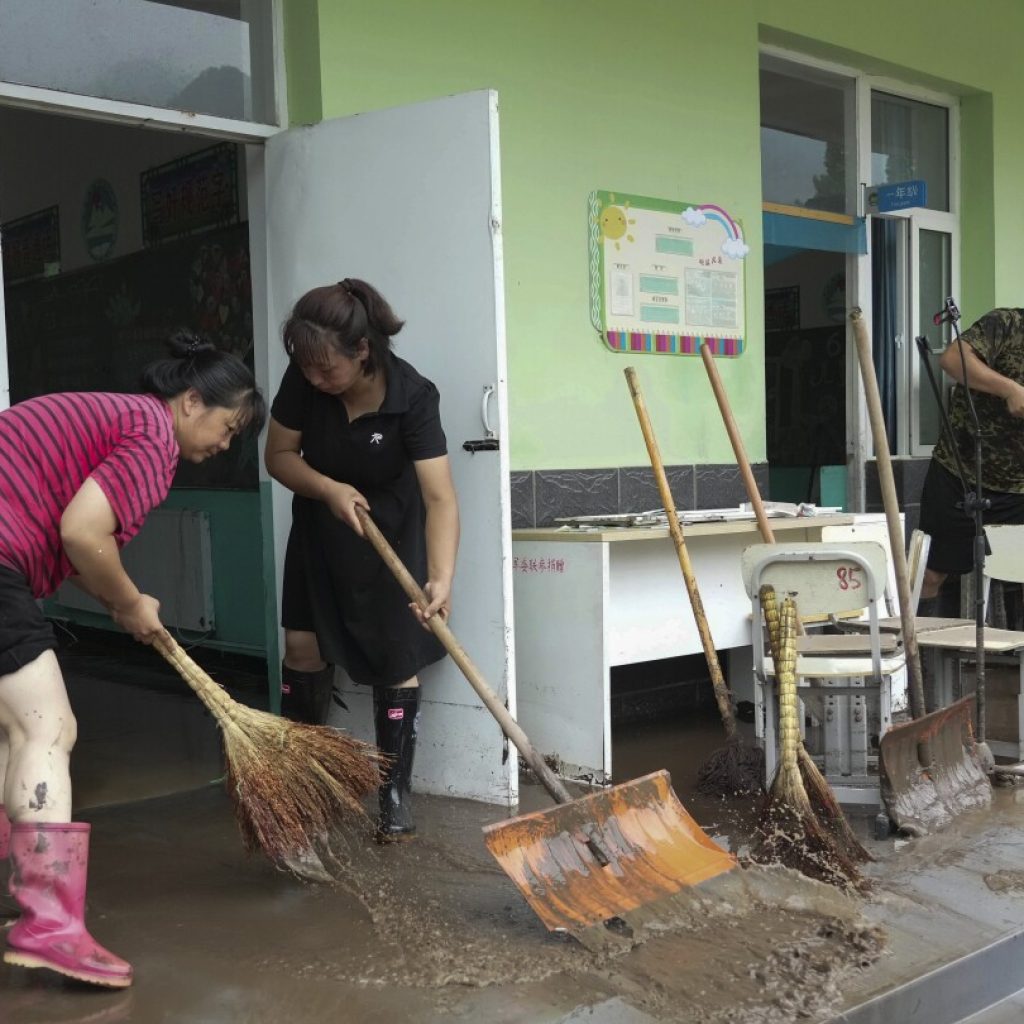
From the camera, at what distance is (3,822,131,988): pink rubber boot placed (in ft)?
8.61

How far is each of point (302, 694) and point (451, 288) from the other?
140 centimetres

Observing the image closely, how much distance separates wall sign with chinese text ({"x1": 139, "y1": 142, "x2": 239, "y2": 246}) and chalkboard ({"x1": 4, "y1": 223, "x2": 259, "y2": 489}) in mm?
79

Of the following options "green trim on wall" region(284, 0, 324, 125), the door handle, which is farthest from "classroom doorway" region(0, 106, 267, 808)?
the door handle

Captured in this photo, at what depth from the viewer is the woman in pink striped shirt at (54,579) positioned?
2639 millimetres

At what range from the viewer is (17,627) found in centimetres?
270

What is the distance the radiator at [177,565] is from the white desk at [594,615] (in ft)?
9.45

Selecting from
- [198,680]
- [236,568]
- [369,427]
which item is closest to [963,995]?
[198,680]

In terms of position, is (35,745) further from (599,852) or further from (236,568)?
(236,568)

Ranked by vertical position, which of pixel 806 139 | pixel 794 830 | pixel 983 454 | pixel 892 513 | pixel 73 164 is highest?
pixel 73 164

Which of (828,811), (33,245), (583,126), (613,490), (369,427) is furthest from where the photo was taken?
(33,245)

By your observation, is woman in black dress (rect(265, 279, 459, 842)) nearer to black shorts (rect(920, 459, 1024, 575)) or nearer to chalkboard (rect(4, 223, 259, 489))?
chalkboard (rect(4, 223, 259, 489))

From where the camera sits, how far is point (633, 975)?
9.02 feet

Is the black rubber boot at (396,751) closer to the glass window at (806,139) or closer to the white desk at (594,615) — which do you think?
the white desk at (594,615)

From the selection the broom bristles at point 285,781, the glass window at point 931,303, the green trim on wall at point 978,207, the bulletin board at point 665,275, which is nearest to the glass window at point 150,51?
the bulletin board at point 665,275
